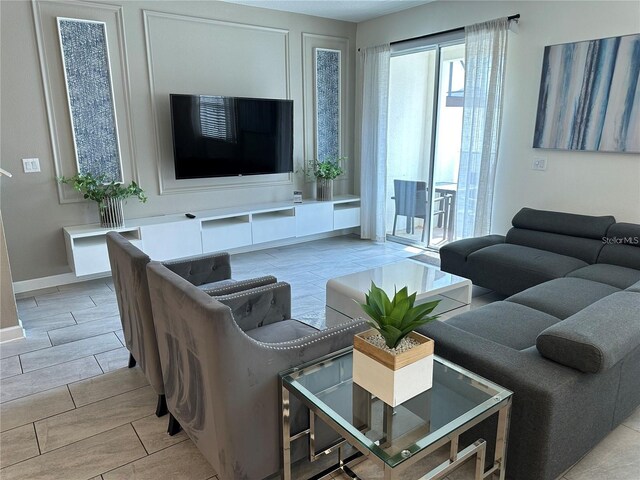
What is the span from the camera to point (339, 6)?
488 centimetres

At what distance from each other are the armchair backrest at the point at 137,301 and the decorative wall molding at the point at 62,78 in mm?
2155

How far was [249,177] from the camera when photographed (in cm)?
519

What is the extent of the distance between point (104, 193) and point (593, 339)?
12.8ft

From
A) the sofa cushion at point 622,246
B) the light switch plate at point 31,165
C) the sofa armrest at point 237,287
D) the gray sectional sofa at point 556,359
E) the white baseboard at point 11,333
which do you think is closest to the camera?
the gray sectional sofa at point 556,359

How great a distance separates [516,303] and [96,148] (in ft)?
12.7

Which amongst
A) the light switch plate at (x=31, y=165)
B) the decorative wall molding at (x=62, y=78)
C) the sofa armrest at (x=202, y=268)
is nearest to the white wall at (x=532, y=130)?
the sofa armrest at (x=202, y=268)

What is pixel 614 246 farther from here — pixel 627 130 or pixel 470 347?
pixel 470 347

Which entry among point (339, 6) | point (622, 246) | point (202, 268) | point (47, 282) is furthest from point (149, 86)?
point (622, 246)

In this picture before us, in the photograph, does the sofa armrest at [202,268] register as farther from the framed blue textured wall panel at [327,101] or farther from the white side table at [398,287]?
the framed blue textured wall panel at [327,101]

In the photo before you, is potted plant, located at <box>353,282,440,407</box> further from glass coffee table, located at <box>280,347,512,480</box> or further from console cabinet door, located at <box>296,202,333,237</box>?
console cabinet door, located at <box>296,202,333,237</box>

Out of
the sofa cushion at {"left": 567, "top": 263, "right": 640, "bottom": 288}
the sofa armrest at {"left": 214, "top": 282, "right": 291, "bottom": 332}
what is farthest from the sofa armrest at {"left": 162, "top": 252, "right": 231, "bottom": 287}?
the sofa cushion at {"left": 567, "top": 263, "right": 640, "bottom": 288}

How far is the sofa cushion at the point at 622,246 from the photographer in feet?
10.3

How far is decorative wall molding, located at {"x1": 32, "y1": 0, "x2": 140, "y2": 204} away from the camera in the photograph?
376cm

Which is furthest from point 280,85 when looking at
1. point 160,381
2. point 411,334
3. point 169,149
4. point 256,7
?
point 411,334
